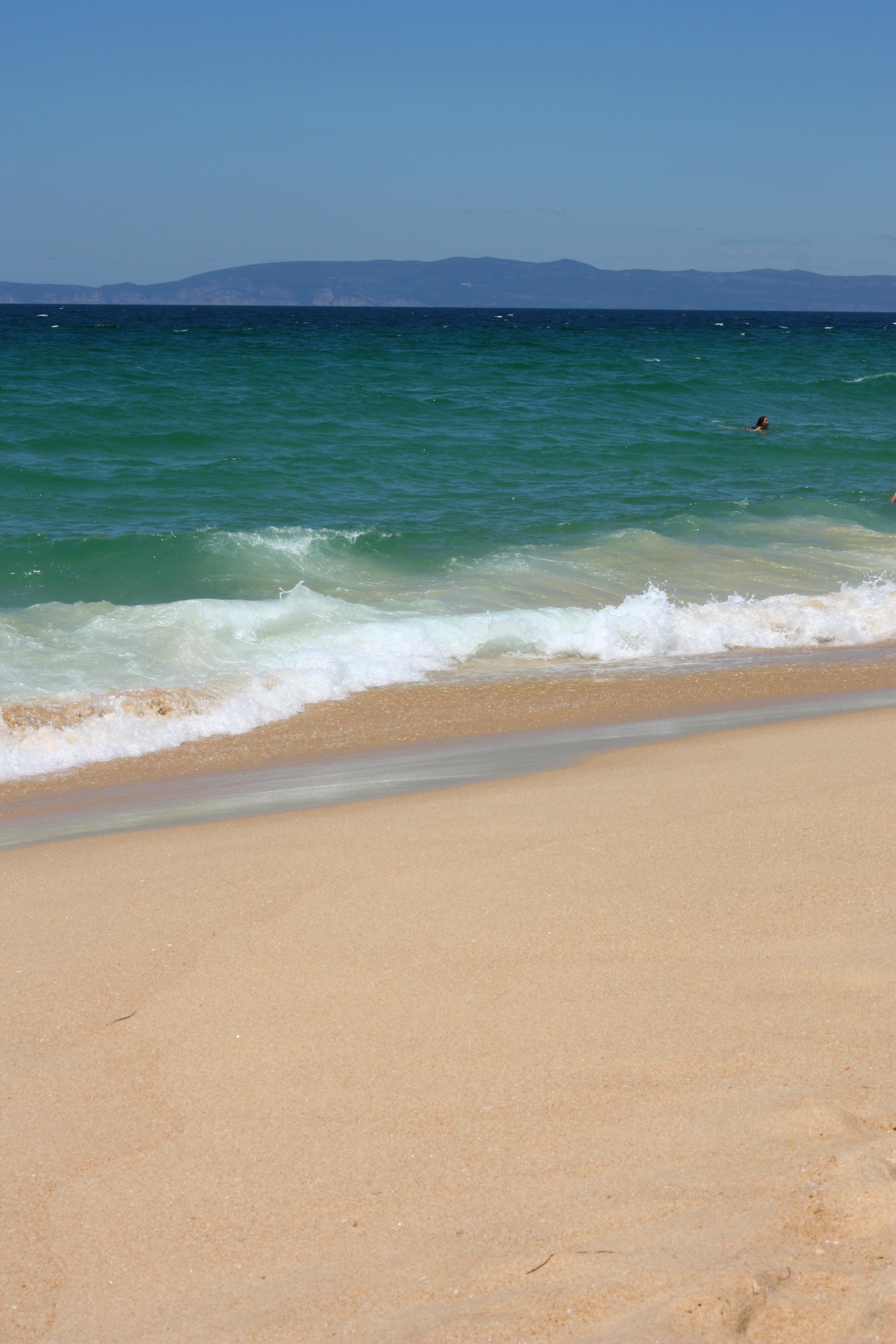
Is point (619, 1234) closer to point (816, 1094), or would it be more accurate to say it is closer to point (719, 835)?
point (816, 1094)

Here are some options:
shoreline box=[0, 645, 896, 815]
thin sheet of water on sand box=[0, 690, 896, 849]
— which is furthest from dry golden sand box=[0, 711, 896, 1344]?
shoreline box=[0, 645, 896, 815]

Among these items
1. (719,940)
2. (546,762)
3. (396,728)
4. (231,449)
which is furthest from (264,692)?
(231,449)

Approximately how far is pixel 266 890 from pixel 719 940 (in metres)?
1.51

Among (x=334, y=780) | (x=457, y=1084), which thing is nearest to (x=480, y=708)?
(x=334, y=780)

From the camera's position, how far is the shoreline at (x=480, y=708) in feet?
18.1

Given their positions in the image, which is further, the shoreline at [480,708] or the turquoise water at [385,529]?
the turquoise water at [385,529]

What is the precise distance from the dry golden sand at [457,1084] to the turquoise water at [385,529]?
8.19 feet

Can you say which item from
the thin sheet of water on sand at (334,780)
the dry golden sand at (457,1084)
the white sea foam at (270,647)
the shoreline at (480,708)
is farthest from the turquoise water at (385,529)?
the dry golden sand at (457,1084)

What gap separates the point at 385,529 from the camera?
11953 mm

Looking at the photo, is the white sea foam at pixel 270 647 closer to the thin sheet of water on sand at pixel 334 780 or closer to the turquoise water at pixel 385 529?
the turquoise water at pixel 385 529

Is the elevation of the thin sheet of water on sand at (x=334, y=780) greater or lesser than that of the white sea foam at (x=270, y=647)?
lesser

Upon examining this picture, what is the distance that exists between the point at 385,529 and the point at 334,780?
705cm

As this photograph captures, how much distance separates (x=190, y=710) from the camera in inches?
245

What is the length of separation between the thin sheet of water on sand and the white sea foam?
2.12 ft
